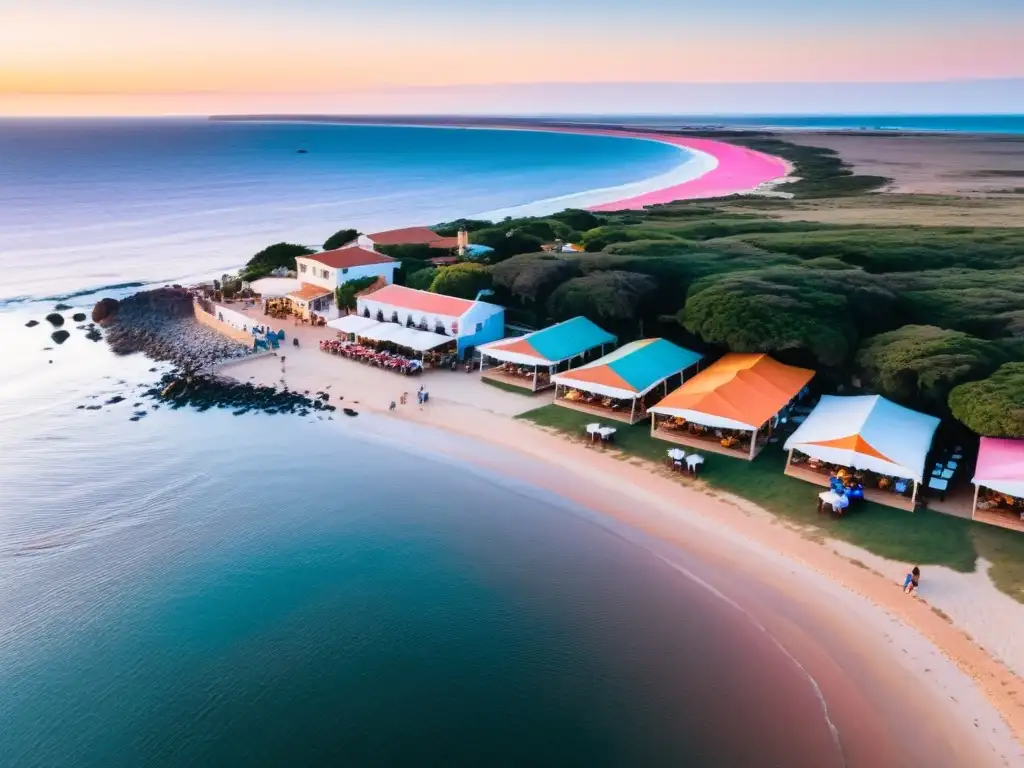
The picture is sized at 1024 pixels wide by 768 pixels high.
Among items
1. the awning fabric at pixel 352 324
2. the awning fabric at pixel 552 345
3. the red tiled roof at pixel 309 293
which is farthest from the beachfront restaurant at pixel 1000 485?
the red tiled roof at pixel 309 293

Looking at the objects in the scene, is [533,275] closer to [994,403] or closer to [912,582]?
[994,403]

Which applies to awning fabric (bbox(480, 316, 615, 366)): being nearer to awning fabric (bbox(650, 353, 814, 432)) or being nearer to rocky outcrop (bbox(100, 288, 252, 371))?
awning fabric (bbox(650, 353, 814, 432))

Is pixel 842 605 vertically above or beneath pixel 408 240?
beneath

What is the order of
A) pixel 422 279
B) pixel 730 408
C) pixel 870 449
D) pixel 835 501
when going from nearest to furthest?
pixel 835 501 < pixel 870 449 < pixel 730 408 < pixel 422 279

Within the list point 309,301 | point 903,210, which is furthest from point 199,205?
point 903,210

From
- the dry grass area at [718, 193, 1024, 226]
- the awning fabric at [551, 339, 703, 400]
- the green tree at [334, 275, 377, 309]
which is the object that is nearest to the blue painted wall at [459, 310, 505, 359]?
the awning fabric at [551, 339, 703, 400]
